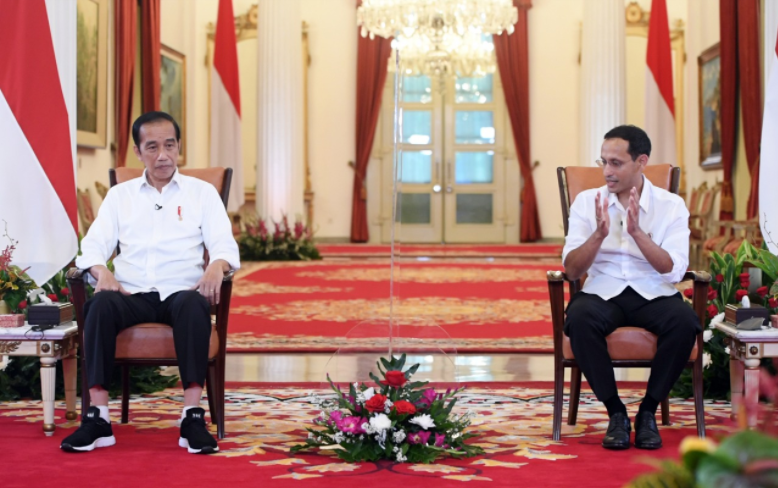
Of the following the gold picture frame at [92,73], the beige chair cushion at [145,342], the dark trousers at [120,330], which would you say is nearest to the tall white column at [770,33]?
Answer: the dark trousers at [120,330]

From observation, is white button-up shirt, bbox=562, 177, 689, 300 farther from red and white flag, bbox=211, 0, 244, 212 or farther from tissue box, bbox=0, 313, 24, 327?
red and white flag, bbox=211, 0, 244, 212

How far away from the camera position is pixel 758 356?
3.39 m

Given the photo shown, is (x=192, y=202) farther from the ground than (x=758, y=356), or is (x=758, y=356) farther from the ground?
(x=192, y=202)

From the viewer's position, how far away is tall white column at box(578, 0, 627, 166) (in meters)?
10.4

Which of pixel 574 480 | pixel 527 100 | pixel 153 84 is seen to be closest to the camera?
pixel 574 480

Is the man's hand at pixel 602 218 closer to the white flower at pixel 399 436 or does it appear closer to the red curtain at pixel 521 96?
the white flower at pixel 399 436

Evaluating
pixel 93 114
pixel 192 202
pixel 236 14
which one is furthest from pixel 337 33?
pixel 192 202

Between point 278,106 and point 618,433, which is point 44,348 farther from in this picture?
point 278,106

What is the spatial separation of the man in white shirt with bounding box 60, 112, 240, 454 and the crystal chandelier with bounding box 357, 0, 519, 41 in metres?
8.41

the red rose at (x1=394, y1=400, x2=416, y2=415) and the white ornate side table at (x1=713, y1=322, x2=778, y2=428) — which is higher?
the white ornate side table at (x1=713, y1=322, x2=778, y2=428)

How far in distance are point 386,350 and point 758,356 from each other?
4.29ft

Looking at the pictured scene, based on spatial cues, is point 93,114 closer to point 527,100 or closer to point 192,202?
point 192,202

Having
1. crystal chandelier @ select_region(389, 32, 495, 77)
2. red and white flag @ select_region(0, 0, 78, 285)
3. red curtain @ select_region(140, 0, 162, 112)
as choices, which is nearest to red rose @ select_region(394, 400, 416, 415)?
red and white flag @ select_region(0, 0, 78, 285)

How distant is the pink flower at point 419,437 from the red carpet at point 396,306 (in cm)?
40
